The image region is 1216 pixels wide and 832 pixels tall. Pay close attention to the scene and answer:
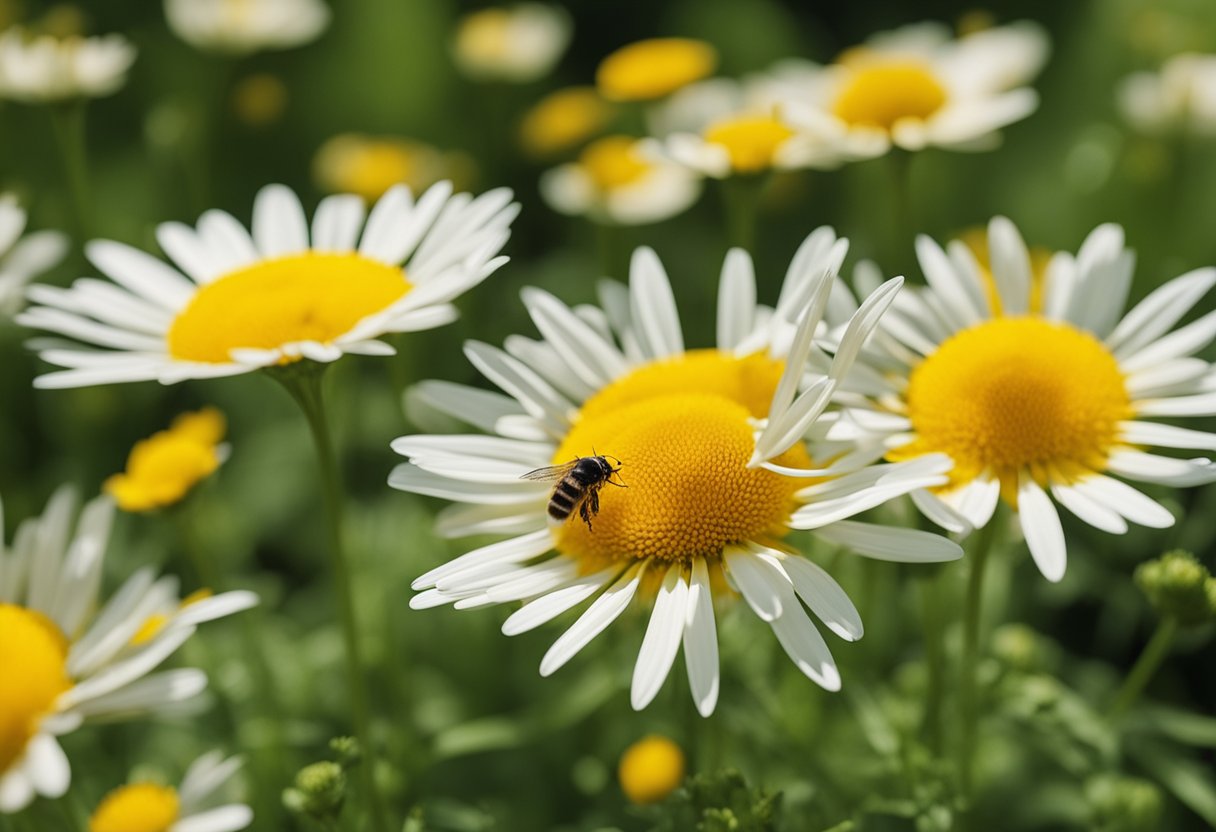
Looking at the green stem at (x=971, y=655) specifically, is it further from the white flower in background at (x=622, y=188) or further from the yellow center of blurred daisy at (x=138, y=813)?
the white flower in background at (x=622, y=188)

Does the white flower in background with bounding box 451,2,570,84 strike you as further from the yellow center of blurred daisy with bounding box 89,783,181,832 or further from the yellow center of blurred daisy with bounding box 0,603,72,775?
the yellow center of blurred daisy with bounding box 89,783,181,832

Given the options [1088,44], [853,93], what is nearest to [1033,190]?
[1088,44]

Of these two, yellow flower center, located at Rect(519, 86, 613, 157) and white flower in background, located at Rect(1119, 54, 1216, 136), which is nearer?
white flower in background, located at Rect(1119, 54, 1216, 136)

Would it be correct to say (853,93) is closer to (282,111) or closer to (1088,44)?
(1088,44)

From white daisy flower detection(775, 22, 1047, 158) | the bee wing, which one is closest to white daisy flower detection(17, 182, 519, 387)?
the bee wing

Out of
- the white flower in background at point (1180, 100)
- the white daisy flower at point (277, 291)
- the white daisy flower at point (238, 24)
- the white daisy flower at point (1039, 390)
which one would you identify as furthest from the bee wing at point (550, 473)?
the white daisy flower at point (238, 24)
